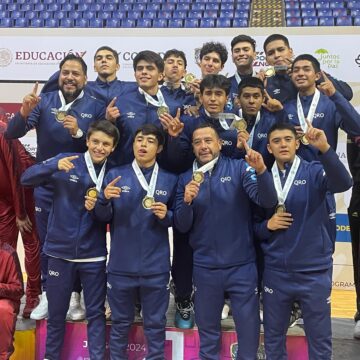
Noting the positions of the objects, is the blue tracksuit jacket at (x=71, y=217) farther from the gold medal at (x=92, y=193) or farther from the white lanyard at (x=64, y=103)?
the white lanyard at (x=64, y=103)

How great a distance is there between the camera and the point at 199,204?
3127 mm

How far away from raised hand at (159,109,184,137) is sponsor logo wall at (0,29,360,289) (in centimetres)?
312

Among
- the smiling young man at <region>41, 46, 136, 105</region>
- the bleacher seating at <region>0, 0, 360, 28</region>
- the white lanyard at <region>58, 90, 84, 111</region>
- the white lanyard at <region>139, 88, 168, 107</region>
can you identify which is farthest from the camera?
the bleacher seating at <region>0, 0, 360, 28</region>

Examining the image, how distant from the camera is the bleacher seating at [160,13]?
25.4ft

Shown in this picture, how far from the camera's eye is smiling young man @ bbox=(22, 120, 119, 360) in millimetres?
3240

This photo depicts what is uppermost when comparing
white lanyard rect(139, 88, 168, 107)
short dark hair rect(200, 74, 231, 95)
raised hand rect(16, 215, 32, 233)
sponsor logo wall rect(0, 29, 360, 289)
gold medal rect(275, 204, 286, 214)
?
sponsor logo wall rect(0, 29, 360, 289)

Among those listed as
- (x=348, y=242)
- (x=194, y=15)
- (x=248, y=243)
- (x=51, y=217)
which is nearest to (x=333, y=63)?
(x=348, y=242)

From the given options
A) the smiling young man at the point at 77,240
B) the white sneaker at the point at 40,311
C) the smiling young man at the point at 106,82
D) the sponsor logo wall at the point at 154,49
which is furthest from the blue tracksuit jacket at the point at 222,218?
the sponsor logo wall at the point at 154,49

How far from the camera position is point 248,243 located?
123 inches

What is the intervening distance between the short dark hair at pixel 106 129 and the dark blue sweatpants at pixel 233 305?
3.45ft

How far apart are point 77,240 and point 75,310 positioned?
698mm

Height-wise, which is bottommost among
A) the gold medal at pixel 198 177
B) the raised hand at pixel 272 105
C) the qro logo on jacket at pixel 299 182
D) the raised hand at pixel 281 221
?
the raised hand at pixel 281 221

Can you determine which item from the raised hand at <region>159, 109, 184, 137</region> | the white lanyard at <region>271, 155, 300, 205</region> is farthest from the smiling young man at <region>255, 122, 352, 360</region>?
the raised hand at <region>159, 109, 184, 137</region>

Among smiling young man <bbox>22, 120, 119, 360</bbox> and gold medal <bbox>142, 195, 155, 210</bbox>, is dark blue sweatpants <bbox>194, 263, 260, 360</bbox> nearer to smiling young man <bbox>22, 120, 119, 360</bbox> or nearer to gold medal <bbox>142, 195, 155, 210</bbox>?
gold medal <bbox>142, 195, 155, 210</bbox>
